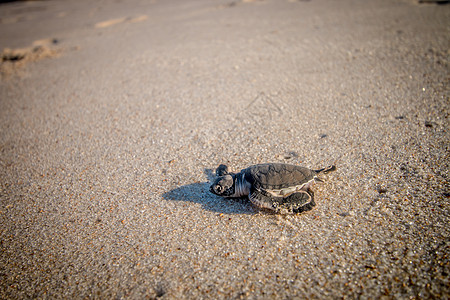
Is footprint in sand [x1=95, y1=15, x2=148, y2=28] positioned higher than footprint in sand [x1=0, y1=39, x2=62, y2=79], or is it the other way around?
footprint in sand [x1=95, y1=15, x2=148, y2=28]

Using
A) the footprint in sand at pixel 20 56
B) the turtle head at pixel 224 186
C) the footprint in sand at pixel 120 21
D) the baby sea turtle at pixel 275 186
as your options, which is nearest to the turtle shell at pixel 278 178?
the baby sea turtle at pixel 275 186

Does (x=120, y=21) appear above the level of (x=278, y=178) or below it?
above

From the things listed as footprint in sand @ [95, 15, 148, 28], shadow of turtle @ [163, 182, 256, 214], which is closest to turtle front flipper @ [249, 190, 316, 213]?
shadow of turtle @ [163, 182, 256, 214]

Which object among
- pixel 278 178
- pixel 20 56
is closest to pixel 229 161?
pixel 278 178

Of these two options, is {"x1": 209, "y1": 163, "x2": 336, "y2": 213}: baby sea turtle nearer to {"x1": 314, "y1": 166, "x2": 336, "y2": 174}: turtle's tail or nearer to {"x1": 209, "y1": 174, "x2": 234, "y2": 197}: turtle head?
{"x1": 209, "y1": 174, "x2": 234, "y2": 197}: turtle head

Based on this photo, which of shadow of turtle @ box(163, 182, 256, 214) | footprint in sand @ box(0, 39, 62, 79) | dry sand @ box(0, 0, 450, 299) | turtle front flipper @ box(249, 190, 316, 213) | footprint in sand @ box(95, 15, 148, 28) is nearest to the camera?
dry sand @ box(0, 0, 450, 299)

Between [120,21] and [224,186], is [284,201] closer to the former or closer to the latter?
[224,186]
